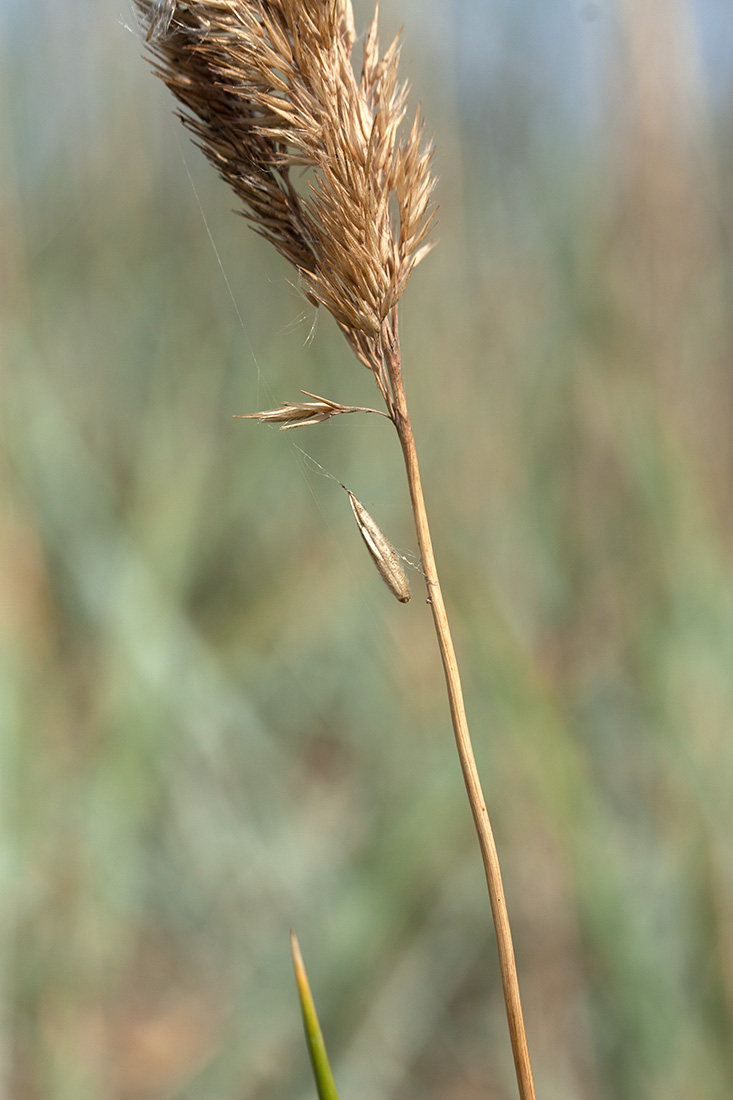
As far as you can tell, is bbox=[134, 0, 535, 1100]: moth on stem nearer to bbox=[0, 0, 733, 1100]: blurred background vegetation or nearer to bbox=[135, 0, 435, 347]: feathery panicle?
bbox=[135, 0, 435, 347]: feathery panicle

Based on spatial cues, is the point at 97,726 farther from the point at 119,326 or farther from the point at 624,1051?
the point at 624,1051

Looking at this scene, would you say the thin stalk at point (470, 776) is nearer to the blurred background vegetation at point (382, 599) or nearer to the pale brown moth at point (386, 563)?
the pale brown moth at point (386, 563)

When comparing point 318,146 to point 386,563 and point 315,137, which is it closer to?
point 315,137

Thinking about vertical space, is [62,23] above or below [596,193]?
above

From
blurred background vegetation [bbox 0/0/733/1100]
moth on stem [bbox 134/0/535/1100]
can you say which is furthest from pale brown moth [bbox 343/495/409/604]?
blurred background vegetation [bbox 0/0/733/1100]

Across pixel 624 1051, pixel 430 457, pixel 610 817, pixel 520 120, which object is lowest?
pixel 624 1051

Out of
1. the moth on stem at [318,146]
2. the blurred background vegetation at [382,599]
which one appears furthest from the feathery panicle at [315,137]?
the blurred background vegetation at [382,599]

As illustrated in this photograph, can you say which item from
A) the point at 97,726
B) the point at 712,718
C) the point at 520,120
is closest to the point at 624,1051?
the point at 712,718

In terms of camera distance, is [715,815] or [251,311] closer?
[715,815]
